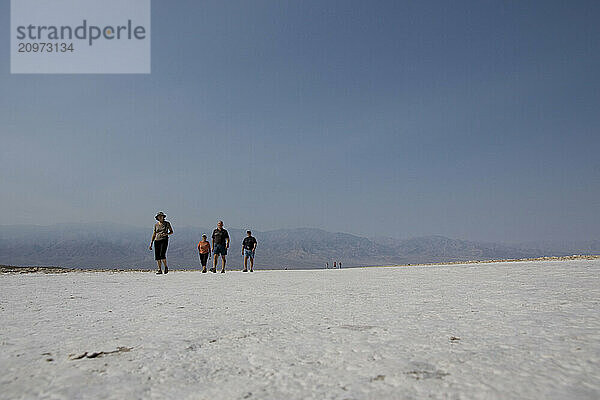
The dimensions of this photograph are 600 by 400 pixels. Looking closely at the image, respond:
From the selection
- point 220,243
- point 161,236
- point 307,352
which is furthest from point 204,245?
point 307,352

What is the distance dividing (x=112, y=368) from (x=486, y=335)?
2.42 m

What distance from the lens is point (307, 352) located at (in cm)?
239

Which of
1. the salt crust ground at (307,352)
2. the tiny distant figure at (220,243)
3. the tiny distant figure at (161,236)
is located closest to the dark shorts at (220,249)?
the tiny distant figure at (220,243)

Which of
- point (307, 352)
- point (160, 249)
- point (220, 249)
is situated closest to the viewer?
point (307, 352)

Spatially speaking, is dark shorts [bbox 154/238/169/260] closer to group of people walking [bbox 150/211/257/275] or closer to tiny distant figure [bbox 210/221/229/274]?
group of people walking [bbox 150/211/257/275]

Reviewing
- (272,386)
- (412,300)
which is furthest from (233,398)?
(412,300)

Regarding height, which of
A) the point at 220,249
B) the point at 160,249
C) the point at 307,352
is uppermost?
the point at 160,249

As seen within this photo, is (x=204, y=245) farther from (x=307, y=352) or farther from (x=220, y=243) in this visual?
(x=307, y=352)

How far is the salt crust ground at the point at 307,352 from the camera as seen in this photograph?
5.90ft

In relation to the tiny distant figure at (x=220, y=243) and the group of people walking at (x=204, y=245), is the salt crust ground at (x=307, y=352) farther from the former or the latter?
the tiny distant figure at (x=220, y=243)

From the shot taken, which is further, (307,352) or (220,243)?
(220,243)

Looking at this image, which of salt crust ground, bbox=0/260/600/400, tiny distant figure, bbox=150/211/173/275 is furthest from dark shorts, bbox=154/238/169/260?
salt crust ground, bbox=0/260/600/400

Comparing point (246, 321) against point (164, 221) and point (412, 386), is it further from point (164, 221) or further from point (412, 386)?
point (164, 221)

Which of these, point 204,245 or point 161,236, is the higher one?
point 161,236
